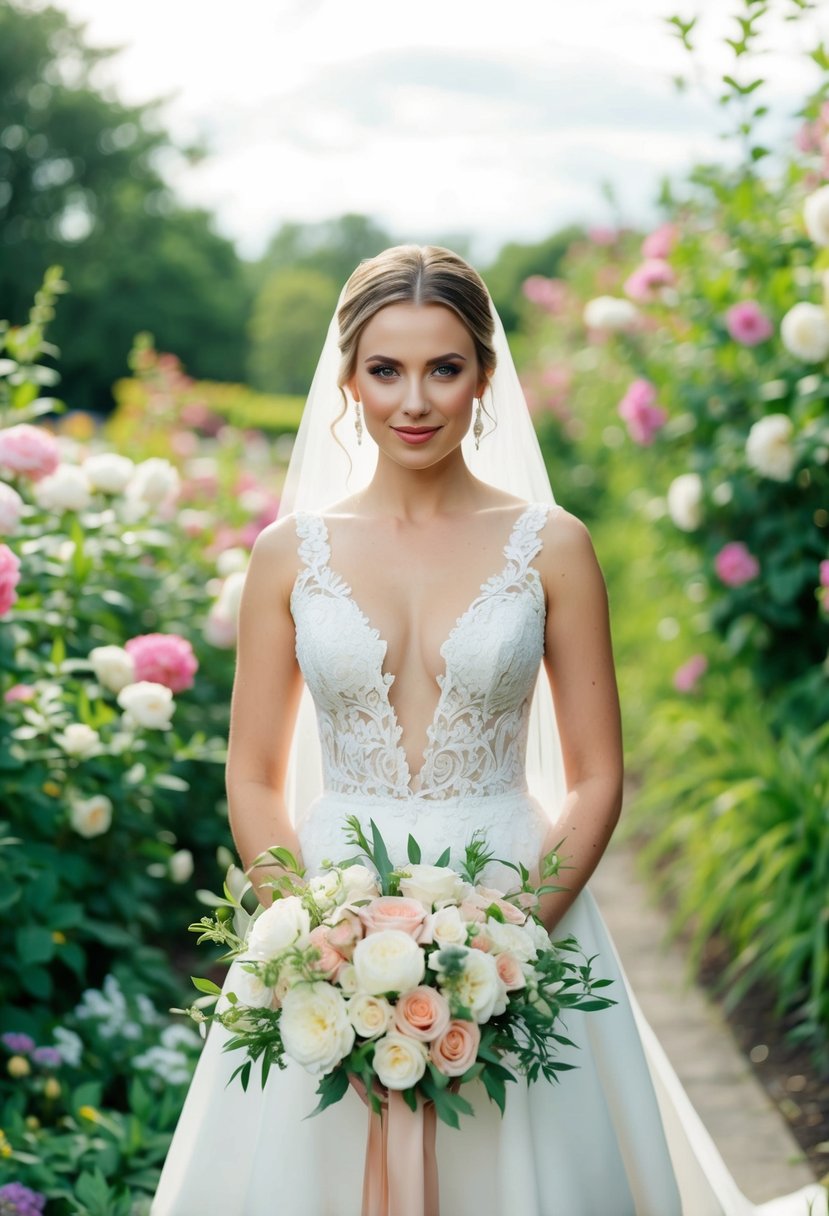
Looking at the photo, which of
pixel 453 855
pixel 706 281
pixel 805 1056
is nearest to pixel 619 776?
pixel 453 855

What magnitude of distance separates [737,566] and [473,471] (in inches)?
94.8

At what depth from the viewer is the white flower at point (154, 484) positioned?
4410mm

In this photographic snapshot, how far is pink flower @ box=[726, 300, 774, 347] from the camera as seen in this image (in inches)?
198

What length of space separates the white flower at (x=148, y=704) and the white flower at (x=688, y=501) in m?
2.51

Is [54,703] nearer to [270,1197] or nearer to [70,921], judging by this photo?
[70,921]

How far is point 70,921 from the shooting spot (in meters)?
3.36

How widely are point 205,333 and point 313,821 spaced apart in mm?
41559

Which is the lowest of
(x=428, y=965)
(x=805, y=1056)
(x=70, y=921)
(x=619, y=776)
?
(x=428, y=965)

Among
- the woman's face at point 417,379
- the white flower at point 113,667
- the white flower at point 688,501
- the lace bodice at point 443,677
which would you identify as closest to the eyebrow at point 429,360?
the woman's face at point 417,379

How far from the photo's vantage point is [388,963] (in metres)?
1.88

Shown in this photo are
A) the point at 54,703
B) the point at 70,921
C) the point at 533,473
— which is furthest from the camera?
the point at 54,703

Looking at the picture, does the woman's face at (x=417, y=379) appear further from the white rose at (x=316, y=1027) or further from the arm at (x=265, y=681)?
the white rose at (x=316, y=1027)

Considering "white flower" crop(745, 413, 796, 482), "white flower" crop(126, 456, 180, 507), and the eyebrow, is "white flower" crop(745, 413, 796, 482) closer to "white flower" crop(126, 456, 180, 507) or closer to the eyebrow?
"white flower" crop(126, 456, 180, 507)

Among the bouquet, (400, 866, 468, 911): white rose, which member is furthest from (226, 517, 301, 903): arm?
(400, 866, 468, 911): white rose
